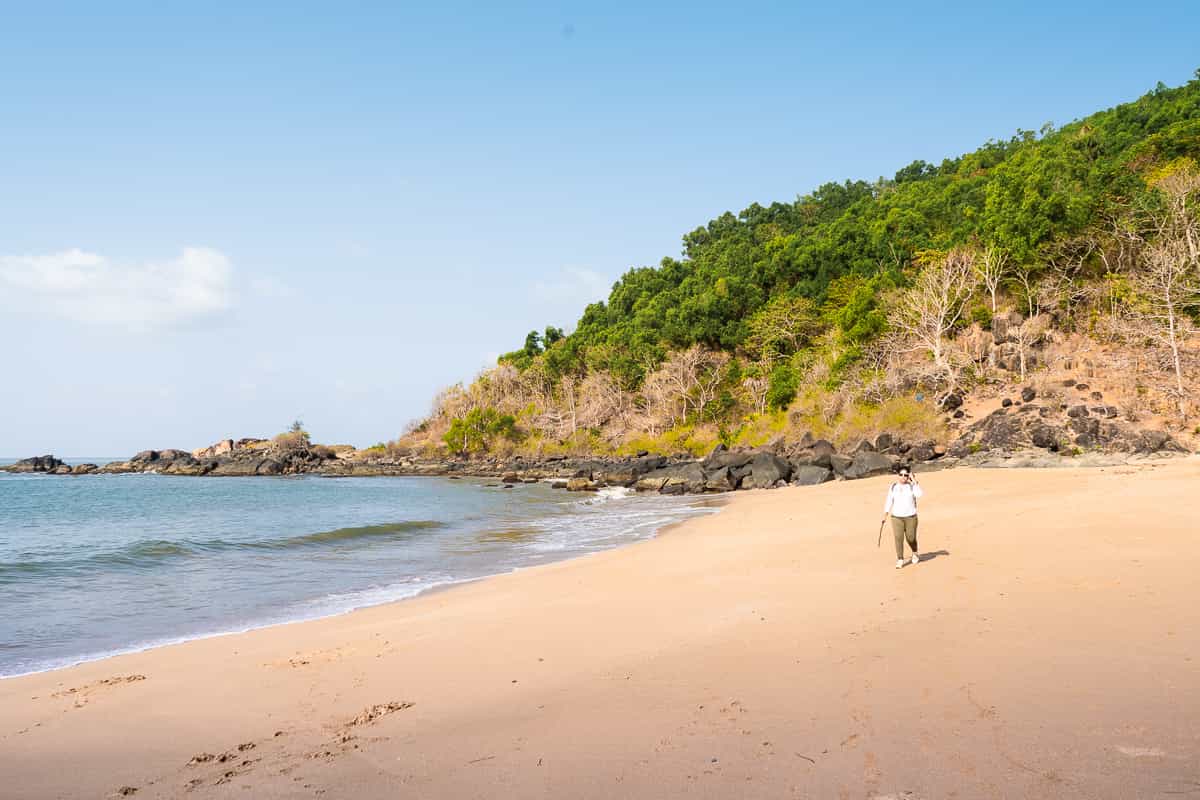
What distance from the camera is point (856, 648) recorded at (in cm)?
624

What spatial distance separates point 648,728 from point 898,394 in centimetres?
3838

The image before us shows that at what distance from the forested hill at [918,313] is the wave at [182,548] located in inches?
1081

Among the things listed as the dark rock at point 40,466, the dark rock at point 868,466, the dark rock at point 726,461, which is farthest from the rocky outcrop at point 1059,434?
the dark rock at point 40,466

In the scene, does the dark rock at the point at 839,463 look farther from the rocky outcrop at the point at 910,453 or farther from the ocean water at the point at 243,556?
the ocean water at the point at 243,556

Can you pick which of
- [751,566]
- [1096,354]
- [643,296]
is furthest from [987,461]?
[643,296]

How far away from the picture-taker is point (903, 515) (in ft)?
33.5

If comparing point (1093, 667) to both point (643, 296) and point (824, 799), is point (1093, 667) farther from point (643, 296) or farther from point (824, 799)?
point (643, 296)

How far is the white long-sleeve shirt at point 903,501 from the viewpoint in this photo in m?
10.2

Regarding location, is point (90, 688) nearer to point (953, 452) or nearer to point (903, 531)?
point (903, 531)

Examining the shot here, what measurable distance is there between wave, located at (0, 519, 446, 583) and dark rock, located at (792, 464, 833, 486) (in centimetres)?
1613

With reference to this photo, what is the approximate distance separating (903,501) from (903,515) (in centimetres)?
25

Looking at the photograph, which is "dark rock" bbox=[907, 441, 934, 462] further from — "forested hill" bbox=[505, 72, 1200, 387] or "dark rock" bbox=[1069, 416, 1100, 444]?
"forested hill" bbox=[505, 72, 1200, 387]

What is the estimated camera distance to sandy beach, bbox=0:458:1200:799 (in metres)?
4.07

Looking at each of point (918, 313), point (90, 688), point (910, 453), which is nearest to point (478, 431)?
point (918, 313)
